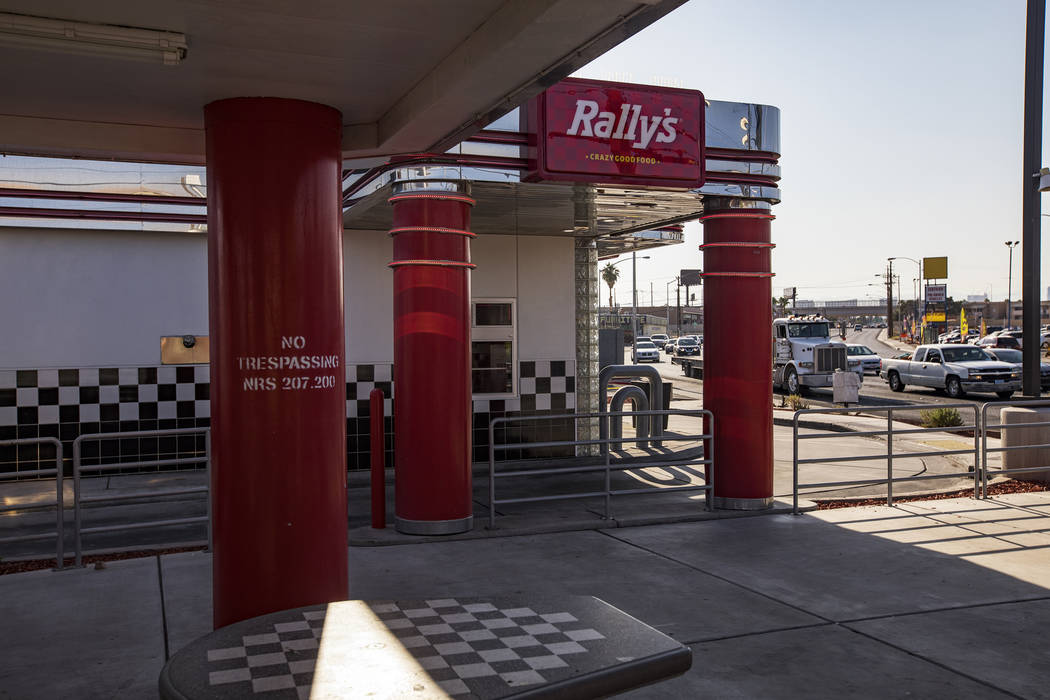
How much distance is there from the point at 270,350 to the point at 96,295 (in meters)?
7.53

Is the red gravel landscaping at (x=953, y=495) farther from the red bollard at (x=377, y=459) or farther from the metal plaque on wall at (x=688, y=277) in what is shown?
the metal plaque on wall at (x=688, y=277)

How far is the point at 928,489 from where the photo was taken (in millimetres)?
10922

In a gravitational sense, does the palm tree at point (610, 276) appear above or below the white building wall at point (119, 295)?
above

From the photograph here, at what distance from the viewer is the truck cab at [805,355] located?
26.8 m

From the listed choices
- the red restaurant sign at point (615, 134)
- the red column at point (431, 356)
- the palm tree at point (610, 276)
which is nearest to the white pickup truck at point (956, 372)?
the red restaurant sign at point (615, 134)

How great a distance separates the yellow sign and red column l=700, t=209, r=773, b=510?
212 ft

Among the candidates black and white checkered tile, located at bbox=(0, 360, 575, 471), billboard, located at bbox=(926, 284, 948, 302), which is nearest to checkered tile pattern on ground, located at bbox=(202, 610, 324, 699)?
black and white checkered tile, located at bbox=(0, 360, 575, 471)

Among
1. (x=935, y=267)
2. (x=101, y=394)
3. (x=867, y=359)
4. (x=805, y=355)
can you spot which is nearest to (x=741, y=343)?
(x=101, y=394)

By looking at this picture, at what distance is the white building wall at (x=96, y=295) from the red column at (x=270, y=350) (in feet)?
23.3

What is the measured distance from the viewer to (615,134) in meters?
8.02

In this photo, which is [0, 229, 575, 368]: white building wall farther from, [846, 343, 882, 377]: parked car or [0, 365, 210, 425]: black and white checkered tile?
[846, 343, 882, 377]: parked car

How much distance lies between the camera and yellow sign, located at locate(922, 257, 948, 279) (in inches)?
2640

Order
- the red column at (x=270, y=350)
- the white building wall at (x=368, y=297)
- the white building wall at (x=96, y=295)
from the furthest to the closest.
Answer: the white building wall at (x=368, y=297), the white building wall at (x=96, y=295), the red column at (x=270, y=350)

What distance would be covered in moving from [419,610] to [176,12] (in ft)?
8.08
